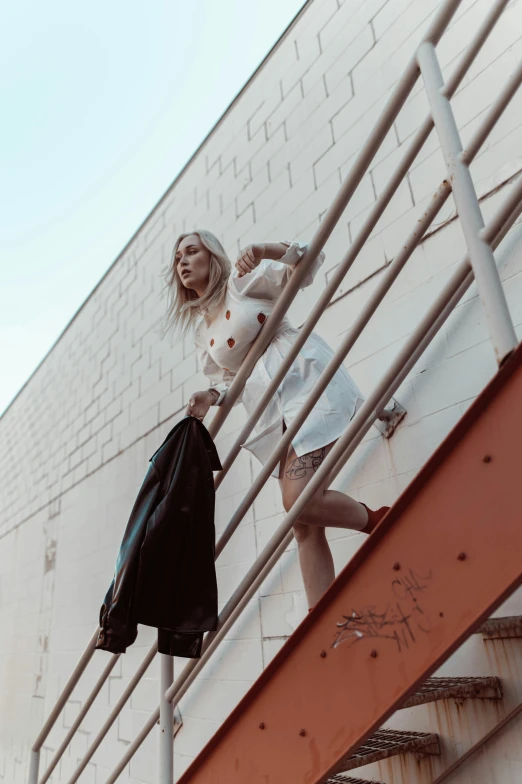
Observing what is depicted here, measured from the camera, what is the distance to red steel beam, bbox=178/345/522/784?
812 millimetres

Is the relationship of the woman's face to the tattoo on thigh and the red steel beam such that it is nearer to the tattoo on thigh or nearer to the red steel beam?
the tattoo on thigh

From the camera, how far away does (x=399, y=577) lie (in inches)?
35.7

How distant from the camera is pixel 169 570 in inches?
48.6

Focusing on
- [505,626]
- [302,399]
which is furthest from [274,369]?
[505,626]

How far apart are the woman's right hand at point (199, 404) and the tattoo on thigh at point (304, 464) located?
0.27 meters

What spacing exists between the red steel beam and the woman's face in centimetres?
108

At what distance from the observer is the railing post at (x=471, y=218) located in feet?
2.85

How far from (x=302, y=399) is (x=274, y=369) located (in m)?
0.14

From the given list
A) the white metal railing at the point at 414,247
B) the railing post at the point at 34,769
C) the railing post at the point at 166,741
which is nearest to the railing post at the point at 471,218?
the white metal railing at the point at 414,247

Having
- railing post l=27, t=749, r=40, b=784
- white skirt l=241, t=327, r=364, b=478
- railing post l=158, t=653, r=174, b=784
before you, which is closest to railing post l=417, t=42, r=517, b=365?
white skirt l=241, t=327, r=364, b=478

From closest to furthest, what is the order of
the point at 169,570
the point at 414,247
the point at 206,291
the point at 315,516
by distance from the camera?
the point at 414,247 → the point at 169,570 → the point at 315,516 → the point at 206,291

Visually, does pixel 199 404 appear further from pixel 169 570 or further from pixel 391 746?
pixel 391 746

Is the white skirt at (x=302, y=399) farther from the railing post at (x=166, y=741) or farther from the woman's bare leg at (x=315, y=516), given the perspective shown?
the railing post at (x=166, y=741)

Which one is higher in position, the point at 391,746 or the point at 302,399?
the point at 302,399
